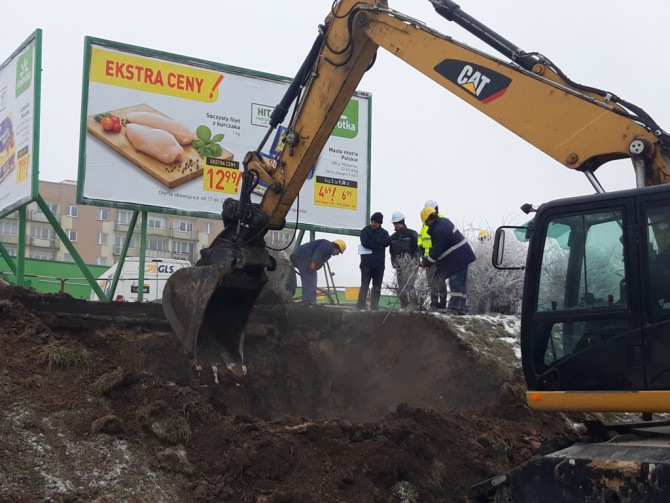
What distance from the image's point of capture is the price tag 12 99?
15.8 metres

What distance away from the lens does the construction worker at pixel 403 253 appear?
45.7 feet

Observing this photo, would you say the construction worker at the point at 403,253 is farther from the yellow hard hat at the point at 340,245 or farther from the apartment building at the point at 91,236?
the apartment building at the point at 91,236

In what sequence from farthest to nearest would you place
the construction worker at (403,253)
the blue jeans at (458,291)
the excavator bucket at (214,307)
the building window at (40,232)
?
the building window at (40,232) < the construction worker at (403,253) < the blue jeans at (458,291) < the excavator bucket at (214,307)

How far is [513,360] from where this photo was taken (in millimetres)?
11562

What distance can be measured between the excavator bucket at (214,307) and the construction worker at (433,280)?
5083 mm

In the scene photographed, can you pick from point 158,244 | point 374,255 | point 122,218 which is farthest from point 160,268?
point 158,244

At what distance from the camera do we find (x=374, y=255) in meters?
14.0

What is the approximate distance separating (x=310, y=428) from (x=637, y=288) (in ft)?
11.4

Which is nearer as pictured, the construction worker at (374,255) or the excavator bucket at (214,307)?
the excavator bucket at (214,307)

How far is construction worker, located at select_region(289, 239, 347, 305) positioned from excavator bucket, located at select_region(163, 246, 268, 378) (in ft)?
21.1

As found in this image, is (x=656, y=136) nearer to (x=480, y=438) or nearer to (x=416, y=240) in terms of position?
(x=480, y=438)

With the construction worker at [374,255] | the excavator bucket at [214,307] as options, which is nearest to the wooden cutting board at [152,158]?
the construction worker at [374,255]

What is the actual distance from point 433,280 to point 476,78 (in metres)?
6.19

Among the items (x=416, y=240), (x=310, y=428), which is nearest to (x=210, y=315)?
(x=310, y=428)
